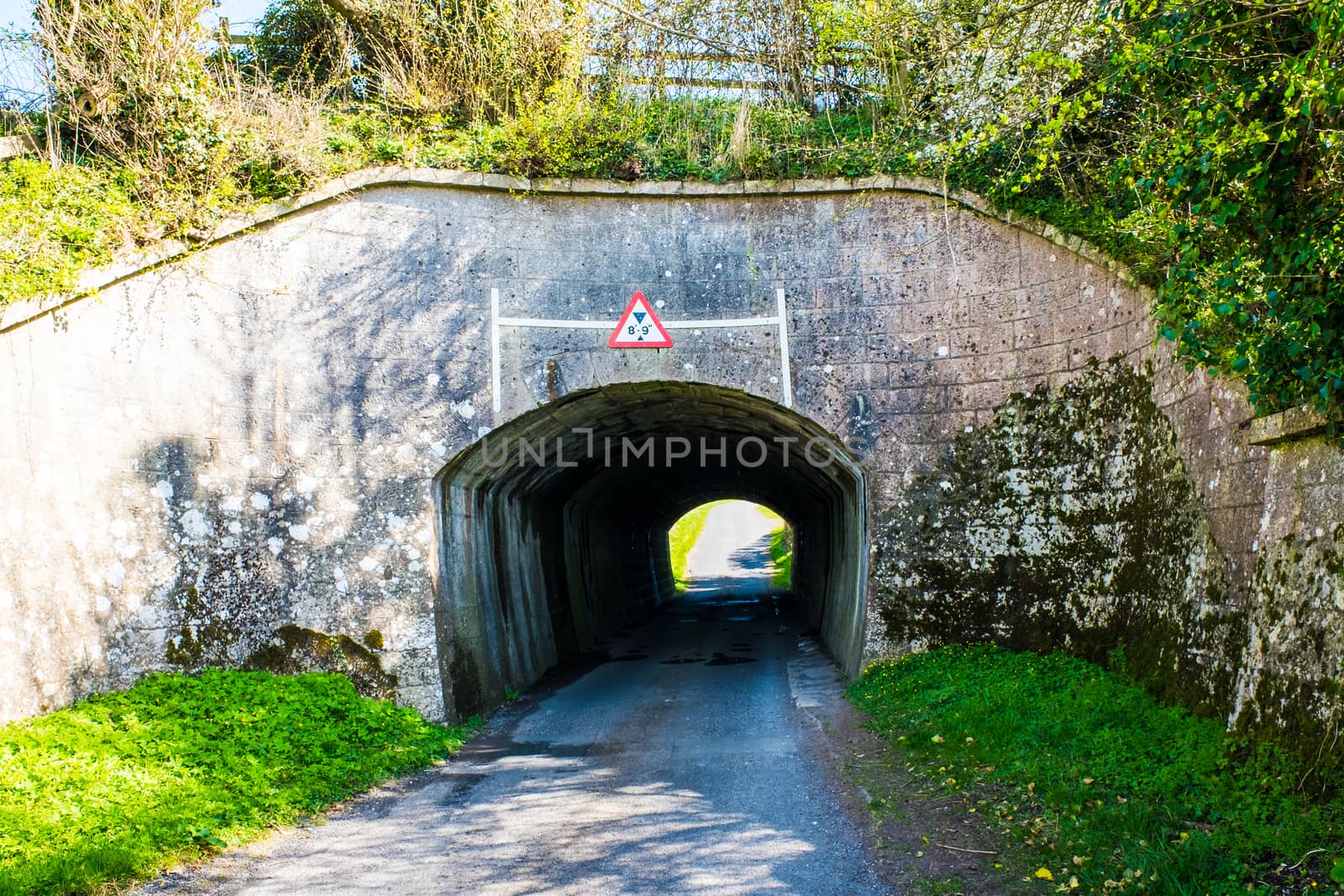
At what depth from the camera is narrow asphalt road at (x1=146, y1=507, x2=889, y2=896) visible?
14.9 feet

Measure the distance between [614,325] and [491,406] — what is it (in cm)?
140

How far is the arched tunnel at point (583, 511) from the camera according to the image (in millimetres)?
8578

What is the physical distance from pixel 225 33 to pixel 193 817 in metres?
8.20

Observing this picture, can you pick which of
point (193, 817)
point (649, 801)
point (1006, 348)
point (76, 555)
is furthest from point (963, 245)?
point (76, 555)

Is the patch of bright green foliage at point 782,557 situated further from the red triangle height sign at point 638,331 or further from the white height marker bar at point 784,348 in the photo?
the red triangle height sign at point 638,331

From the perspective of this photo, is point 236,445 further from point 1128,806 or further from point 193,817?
point 1128,806

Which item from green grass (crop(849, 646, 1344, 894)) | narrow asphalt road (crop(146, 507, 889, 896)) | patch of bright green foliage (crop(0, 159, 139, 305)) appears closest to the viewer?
green grass (crop(849, 646, 1344, 894))

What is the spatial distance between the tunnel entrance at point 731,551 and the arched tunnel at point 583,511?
35.1 feet

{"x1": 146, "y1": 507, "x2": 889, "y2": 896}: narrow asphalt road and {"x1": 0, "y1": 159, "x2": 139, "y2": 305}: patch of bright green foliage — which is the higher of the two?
{"x1": 0, "y1": 159, "x2": 139, "y2": 305}: patch of bright green foliage

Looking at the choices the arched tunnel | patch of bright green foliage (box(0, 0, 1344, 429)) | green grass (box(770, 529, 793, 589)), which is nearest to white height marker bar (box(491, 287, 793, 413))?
the arched tunnel

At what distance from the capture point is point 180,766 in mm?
5844

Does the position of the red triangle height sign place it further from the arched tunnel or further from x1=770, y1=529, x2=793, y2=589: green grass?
x1=770, y1=529, x2=793, y2=589: green grass

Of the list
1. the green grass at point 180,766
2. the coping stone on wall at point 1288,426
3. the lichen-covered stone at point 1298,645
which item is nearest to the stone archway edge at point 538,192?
the coping stone on wall at point 1288,426

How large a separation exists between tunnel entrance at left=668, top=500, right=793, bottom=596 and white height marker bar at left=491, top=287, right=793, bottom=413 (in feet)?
62.5
